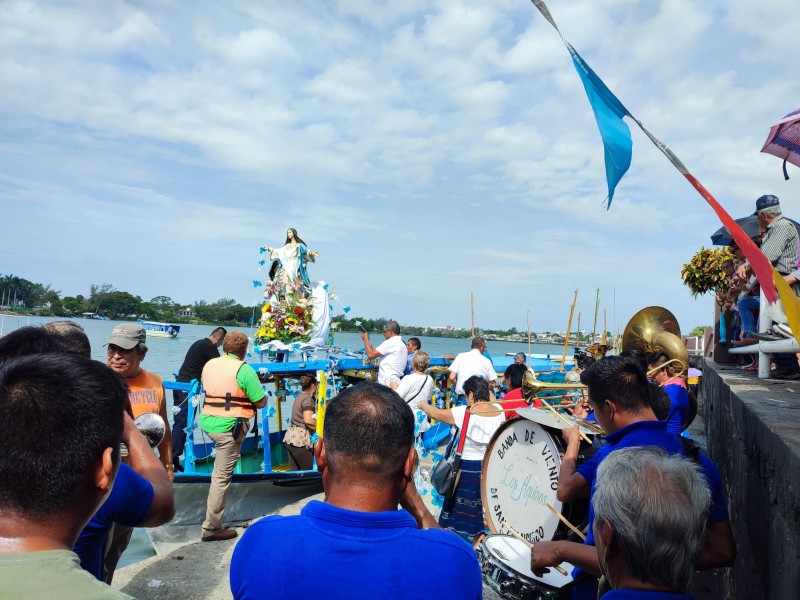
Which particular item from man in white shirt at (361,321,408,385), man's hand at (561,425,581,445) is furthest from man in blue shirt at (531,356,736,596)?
man in white shirt at (361,321,408,385)

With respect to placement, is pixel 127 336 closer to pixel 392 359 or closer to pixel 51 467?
pixel 51 467

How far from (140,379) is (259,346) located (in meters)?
5.52

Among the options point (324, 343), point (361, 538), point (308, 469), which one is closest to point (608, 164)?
point (361, 538)

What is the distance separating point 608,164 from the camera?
9.66 feet

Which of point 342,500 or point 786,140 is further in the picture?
point 786,140

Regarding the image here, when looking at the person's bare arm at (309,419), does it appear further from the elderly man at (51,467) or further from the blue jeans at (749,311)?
the elderly man at (51,467)

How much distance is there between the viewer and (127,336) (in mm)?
3572

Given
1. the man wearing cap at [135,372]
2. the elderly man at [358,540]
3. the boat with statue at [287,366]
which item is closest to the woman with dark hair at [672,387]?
the elderly man at [358,540]

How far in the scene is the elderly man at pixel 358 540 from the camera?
1.51m

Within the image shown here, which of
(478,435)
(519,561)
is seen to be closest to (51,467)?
(519,561)

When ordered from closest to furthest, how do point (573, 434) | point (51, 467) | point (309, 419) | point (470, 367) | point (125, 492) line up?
point (51, 467) → point (125, 492) → point (573, 434) → point (309, 419) → point (470, 367)

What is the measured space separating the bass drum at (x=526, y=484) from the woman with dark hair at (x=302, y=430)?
4.14 metres

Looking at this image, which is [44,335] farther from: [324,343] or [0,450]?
[324,343]

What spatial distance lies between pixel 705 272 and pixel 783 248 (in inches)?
158
